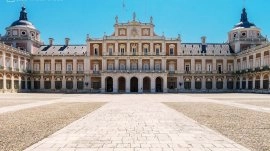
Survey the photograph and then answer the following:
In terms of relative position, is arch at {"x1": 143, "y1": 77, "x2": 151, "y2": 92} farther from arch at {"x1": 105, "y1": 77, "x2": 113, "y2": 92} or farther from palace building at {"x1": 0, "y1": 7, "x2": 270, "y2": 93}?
arch at {"x1": 105, "y1": 77, "x2": 113, "y2": 92}

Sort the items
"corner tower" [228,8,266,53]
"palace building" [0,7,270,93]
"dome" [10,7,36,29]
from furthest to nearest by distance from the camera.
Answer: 1. "dome" [10,7,36,29]
2. "corner tower" [228,8,266,53]
3. "palace building" [0,7,270,93]

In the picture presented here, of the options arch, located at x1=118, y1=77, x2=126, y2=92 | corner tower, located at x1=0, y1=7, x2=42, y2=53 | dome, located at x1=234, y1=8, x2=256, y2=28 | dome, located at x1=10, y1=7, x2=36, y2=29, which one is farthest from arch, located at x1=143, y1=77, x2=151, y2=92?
dome, located at x1=10, y1=7, x2=36, y2=29

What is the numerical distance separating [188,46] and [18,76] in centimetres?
3654

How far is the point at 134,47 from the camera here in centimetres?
6412

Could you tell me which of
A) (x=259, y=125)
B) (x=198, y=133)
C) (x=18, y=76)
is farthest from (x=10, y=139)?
(x=18, y=76)

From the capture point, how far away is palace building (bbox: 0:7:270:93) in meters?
63.4

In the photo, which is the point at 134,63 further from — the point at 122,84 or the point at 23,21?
the point at 23,21

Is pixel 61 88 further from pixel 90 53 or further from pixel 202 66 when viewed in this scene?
pixel 202 66

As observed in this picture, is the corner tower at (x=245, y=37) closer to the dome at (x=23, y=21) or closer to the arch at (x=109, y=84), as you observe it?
the arch at (x=109, y=84)

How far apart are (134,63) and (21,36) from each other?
2494 centimetres

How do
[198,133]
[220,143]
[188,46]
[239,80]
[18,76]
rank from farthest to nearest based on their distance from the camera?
[188,46] < [239,80] < [18,76] < [198,133] < [220,143]

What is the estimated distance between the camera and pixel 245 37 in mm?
65562

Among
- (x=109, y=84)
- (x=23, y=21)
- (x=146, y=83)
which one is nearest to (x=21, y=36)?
(x=23, y=21)

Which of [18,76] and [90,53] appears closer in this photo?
[18,76]
